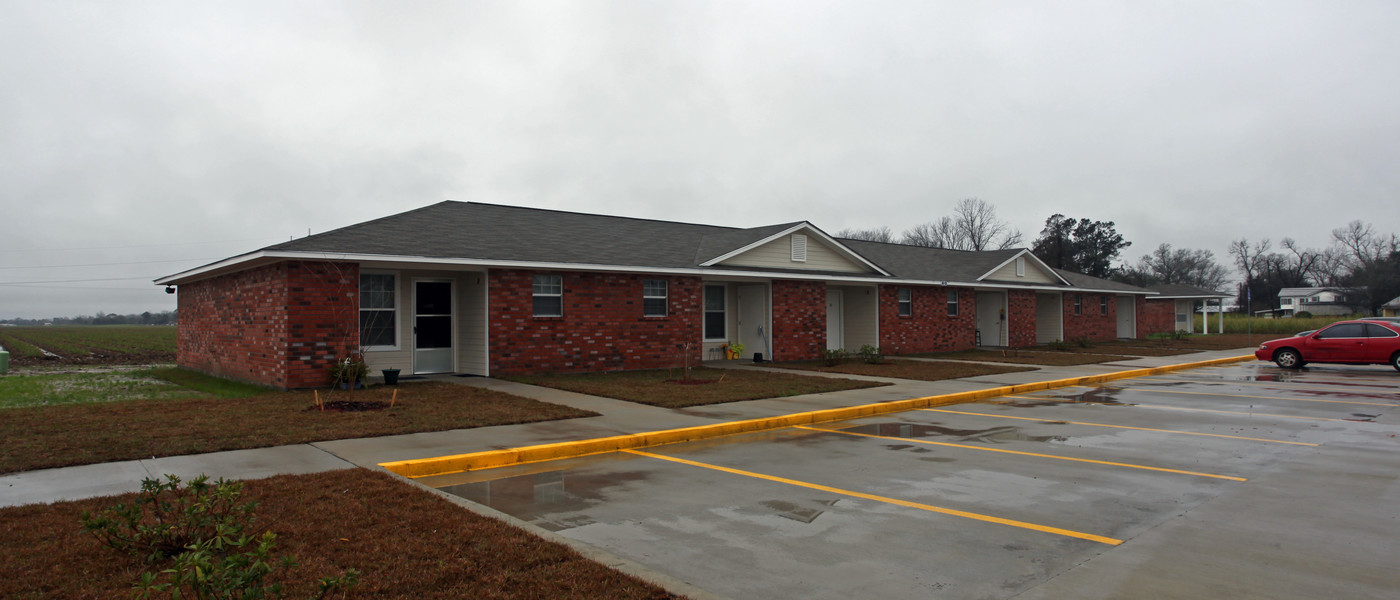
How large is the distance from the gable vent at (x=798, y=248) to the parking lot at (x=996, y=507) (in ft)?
41.1

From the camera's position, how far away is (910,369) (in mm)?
20156

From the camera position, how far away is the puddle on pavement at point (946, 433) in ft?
33.1

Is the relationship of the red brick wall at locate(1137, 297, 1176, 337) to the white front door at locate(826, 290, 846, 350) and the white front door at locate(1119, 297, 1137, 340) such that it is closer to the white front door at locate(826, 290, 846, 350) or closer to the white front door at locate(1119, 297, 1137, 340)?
the white front door at locate(1119, 297, 1137, 340)

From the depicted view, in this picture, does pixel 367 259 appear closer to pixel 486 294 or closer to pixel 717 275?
pixel 486 294

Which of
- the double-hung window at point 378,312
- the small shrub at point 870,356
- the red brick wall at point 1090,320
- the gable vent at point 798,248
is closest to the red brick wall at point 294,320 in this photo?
the double-hung window at point 378,312

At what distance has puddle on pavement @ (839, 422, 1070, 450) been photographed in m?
10.1

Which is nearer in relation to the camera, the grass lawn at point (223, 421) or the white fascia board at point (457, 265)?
the grass lawn at point (223, 421)

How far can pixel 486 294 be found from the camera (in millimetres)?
17094

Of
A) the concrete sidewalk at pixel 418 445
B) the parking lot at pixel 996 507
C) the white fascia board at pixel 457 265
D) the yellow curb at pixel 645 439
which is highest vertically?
the white fascia board at pixel 457 265

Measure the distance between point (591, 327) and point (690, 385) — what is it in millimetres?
4026

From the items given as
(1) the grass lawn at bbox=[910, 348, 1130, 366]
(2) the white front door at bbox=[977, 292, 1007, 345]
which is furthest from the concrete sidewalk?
(2) the white front door at bbox=[977, 292, 1007, 345]

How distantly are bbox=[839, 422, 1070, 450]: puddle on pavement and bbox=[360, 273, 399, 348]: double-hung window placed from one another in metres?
10.6

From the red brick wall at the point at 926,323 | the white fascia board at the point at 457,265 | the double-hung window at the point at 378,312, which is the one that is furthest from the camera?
the red brick wall at the point at 926,323

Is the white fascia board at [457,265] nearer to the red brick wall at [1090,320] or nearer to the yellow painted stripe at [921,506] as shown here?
the yellow painted stripe at [921,506]
